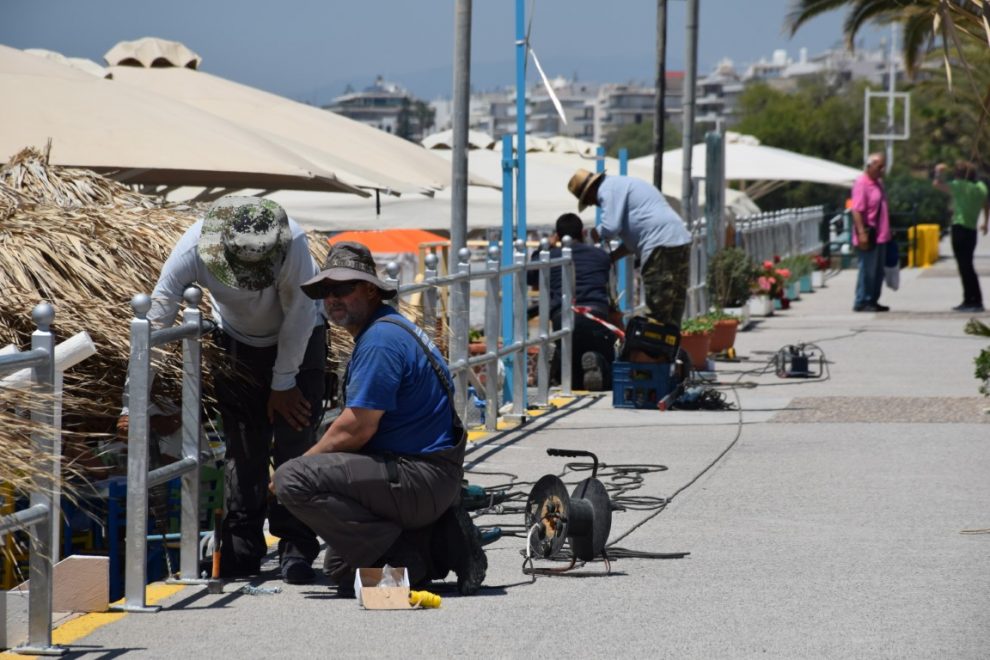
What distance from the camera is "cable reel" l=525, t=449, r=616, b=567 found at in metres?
6.86

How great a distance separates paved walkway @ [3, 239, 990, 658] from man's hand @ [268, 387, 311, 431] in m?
0.68

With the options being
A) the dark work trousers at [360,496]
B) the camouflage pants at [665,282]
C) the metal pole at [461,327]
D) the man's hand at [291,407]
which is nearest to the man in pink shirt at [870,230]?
the camouflage pants at [665,282]

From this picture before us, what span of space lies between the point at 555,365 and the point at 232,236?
7781 millimetres

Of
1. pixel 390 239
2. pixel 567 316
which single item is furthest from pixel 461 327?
pixel 390 239

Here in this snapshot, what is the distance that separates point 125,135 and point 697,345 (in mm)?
6191

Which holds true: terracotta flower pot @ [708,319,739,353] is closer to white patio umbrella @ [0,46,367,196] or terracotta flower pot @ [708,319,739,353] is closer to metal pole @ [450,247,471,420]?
white patio umbrella @ [0,46,367,196]

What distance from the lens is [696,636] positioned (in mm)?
5781

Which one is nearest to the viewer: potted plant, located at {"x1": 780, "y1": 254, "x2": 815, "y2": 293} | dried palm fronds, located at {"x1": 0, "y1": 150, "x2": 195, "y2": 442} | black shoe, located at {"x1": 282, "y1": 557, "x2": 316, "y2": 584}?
black shoe, located at {"x1": 282, "y1": 557, "x2": 316, "y2": 584}

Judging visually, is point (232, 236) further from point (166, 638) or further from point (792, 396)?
point (792, 396)

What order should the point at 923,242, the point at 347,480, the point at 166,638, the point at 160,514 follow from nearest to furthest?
the point at 166,638 < the point at 347,480 < the point at 160,514 < the point at 923,242

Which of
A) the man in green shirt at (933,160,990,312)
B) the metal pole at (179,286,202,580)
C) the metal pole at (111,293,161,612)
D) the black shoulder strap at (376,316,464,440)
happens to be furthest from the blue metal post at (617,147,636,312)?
the metal pole at (111,293,161,612)

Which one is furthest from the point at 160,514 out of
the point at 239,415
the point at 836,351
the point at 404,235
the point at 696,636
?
the point at 404,235

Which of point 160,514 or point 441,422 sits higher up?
point 441,422

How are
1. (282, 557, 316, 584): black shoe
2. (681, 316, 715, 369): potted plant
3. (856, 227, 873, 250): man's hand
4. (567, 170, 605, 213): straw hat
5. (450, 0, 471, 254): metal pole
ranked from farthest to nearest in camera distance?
(856, 227, 873, 250): man's hand, (681, 316, 715, 369): potted plant, (567, 170, 605, 213): straw hat, (450, 0, 471, 254): metal pole, (282, 557, 316, 584): black shoe
